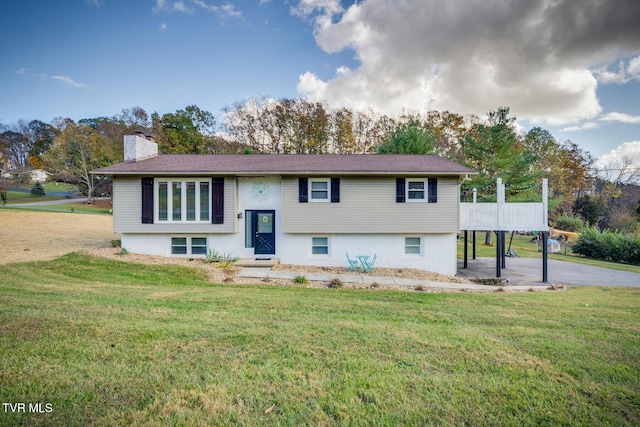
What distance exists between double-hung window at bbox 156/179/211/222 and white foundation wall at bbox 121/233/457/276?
0.92m

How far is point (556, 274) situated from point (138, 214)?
18345mm

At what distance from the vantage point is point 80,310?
5.20 meters

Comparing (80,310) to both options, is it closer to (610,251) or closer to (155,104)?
(610,251)

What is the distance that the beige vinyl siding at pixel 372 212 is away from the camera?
41.1 ft

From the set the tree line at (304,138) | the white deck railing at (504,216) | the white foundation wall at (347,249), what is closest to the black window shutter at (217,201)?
the white foundation wall at (347,249)

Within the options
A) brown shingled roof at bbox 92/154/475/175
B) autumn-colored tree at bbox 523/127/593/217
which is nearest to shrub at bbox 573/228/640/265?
brown shingled roof at bbox 92/154/475/175

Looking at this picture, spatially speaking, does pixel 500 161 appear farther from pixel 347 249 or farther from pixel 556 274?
pixel 347 249

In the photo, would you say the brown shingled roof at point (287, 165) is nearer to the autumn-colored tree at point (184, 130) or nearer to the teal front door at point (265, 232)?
the teal front door at point (265, 232)

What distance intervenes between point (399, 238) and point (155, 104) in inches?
1509

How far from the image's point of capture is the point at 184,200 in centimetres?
1249

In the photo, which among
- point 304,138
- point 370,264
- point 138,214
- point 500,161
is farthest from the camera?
point 304,138

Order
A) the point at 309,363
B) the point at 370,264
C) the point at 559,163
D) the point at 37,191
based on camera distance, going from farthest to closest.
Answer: the point at 37,191
the point at 559,163
the point at 370,264
the point at 309,363

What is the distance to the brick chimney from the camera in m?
13.2

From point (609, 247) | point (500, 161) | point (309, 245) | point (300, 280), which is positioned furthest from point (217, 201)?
point (609, 247)
